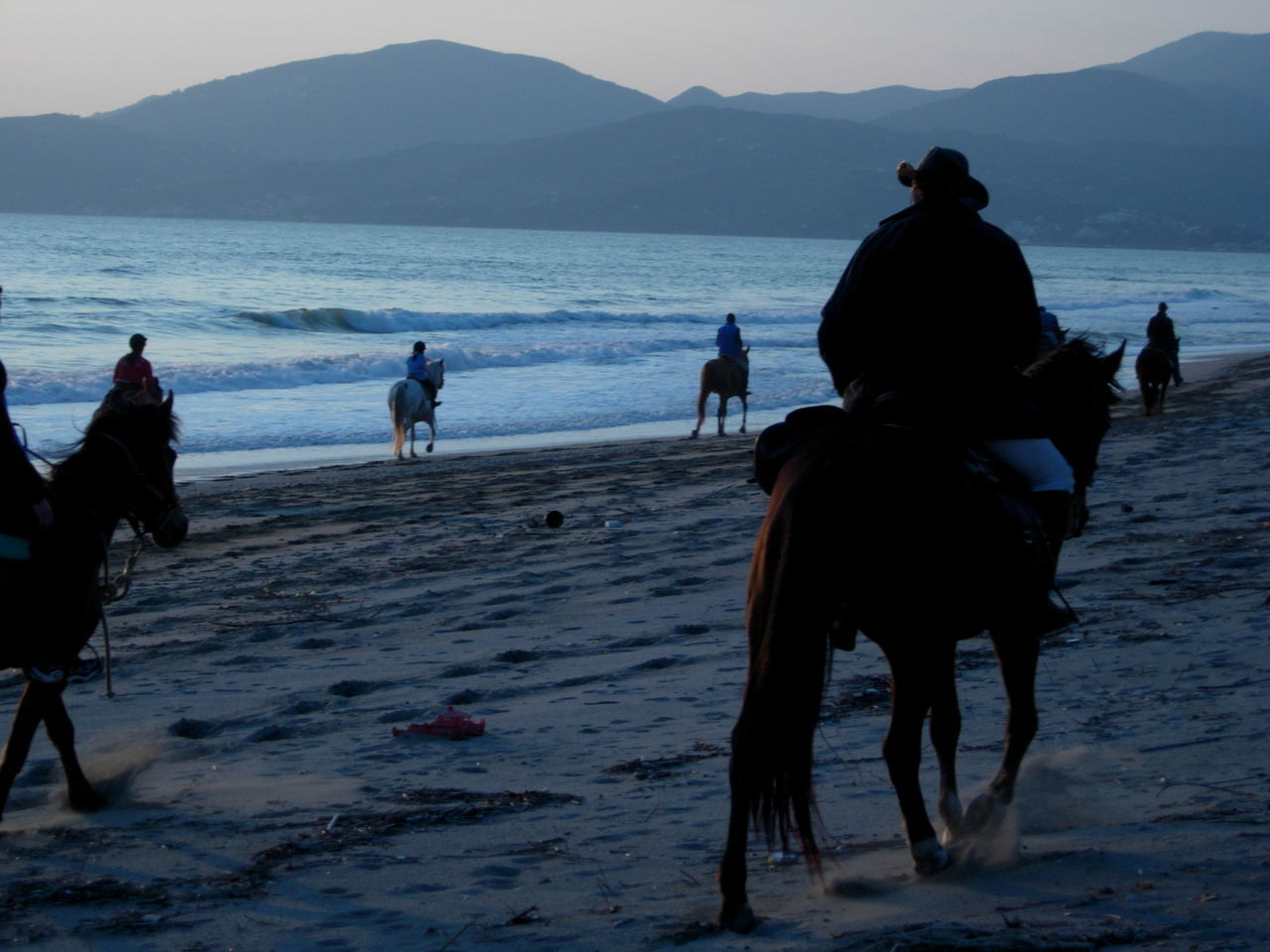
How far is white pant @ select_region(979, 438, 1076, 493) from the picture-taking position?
4.02 meters

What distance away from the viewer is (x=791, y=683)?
3.54m

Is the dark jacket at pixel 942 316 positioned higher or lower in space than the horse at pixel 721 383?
higher

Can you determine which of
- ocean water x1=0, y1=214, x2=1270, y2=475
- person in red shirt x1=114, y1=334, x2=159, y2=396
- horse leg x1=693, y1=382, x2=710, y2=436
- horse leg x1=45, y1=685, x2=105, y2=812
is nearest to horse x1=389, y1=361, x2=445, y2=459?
ocean water x1=0, y1=214, x2=1270, y2=475

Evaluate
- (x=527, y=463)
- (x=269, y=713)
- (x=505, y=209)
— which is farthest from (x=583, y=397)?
(x=505, y=209)

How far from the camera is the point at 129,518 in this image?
16.9 ft

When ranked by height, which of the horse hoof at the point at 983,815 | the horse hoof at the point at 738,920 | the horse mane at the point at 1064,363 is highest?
the horse mane at the point at 1064,363

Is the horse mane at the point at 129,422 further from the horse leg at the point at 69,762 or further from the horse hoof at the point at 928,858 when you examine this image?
the horse hoof at the point at 928,858

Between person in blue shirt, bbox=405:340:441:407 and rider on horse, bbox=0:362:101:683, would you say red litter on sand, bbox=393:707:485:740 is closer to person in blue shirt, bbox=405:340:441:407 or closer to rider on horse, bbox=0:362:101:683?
rider on horse, bbox=0:362:101:683

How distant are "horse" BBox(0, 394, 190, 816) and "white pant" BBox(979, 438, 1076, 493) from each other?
314cm

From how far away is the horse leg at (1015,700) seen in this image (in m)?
4.19

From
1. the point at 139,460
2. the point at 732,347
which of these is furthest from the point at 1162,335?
the point at 139,460

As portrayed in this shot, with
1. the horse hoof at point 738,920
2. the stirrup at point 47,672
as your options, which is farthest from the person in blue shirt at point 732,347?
the horse hoof at point 738,920

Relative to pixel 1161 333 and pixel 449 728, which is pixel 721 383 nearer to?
pixel 1161 333

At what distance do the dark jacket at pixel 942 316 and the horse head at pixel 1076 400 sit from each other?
578 millimetres
